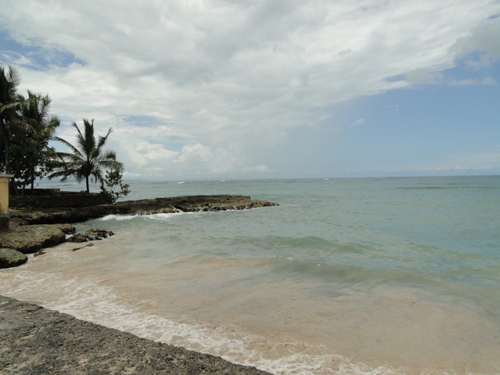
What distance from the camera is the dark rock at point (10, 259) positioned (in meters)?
8.02

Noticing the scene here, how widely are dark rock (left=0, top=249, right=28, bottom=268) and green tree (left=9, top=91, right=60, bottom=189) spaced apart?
1462cm

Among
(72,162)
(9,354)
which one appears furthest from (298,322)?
(72,162)

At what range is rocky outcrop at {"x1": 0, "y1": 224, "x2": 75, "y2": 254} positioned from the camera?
981 centimetres

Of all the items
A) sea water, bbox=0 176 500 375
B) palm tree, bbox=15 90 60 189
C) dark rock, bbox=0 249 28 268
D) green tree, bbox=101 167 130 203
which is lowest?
sea water, bbox=0 176 500 375

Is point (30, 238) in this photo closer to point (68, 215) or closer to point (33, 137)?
point (68, 215)

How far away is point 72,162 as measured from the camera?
25.3 metres

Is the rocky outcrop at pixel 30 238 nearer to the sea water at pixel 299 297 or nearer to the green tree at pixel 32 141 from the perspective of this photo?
the sea water at pixel 299 297

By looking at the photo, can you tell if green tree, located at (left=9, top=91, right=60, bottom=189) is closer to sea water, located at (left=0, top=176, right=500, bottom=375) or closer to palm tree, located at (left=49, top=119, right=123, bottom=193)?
palm tree, located at (left=49, top=119, right=123, bottom=193)

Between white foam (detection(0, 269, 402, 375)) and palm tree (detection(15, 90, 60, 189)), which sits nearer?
white foam (detection(0, 269, 402, 375))

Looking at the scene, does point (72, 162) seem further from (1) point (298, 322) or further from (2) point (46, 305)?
(1) point (298, 322)

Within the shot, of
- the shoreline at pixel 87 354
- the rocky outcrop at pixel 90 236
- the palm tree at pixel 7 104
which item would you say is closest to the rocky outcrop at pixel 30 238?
the rocky outcrop at pixel 90 236

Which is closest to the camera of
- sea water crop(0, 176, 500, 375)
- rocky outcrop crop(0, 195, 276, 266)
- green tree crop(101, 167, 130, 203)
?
sea water crop(0, 176, 500, 375)

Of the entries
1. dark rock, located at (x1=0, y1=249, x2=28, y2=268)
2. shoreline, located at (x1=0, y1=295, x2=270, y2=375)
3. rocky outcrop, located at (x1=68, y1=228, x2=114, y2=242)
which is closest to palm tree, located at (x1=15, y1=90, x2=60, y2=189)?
rocky outcrop, located at (x1=68, y1=228, x2=114, y2=242)

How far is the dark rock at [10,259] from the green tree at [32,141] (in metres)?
14.6
